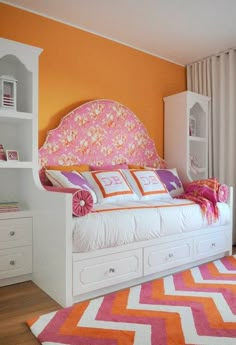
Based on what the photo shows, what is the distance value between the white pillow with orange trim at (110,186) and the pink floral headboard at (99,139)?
33 cm

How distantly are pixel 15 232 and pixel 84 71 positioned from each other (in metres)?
1.72

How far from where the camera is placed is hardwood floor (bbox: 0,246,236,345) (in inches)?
56.3

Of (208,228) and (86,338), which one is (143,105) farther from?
(86,338)

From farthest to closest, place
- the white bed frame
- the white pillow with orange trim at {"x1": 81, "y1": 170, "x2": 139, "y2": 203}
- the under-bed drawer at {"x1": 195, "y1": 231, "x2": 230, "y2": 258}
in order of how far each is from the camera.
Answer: the under-bed drawer at {"x1": 195, "y1": 231, "x2": 230, "y2": 258}, the white pillow with orange trim at {"x1": 81, "y1": 170, "x2": 139, "y2": 203}, the white bed frame

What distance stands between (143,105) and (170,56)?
75cm

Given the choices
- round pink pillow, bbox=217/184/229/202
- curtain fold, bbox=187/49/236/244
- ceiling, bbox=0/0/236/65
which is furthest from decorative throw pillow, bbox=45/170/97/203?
curtain fold, bbox=187/49/236/244

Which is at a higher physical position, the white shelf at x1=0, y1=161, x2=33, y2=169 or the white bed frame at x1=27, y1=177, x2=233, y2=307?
the white shelf at x1=0, y1=161, x2=33, y2=169

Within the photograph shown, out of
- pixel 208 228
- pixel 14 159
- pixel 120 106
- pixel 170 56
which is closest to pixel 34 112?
pixel 14 159

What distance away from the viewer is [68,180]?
2.22 m

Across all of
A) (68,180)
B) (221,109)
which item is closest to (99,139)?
(68,180)

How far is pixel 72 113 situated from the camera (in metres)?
2.70

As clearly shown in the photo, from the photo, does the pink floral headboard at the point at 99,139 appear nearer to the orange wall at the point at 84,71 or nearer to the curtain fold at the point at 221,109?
the orange wall at the point at 84,71

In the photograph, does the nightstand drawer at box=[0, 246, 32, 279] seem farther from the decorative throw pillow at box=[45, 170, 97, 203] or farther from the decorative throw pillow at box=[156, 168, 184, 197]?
the decorative throw pillow at box=[156, 168, 184, 197]

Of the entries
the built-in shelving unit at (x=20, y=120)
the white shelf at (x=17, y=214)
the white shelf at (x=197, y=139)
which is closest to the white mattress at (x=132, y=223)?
the white shelf at (x=17, y=214)
